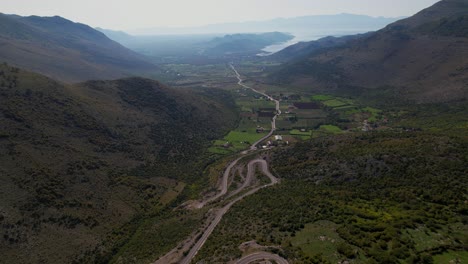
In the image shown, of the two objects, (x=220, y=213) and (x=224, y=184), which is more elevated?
(x=220, y=213)

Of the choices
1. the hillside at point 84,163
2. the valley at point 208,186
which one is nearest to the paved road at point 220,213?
the valley at point 208,186

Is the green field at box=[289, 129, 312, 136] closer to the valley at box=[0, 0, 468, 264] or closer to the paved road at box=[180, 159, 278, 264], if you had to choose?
the valley at box=[0, 0, 468, 264]

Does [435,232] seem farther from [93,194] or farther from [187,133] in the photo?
[187,133]

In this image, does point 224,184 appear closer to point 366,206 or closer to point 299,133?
point 366,206

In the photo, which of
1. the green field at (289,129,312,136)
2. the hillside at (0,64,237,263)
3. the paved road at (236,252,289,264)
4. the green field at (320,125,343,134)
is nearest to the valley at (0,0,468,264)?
the paved road at (236,252,289,264)

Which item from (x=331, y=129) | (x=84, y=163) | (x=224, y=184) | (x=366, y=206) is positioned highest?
(x=366, y=206)

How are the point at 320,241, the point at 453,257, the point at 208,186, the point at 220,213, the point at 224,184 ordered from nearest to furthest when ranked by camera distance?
1. the point at 453,257
2. the point at 320,241
3. the point at 220,213
4. the point at 224,184
5. the point at 208,186

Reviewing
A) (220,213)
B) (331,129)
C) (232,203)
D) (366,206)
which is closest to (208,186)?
(232,203)

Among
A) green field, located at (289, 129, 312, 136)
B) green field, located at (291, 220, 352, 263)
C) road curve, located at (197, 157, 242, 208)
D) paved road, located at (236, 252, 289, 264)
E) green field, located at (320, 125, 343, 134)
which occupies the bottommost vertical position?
road curve, located at (197, 157, 242, 208)
